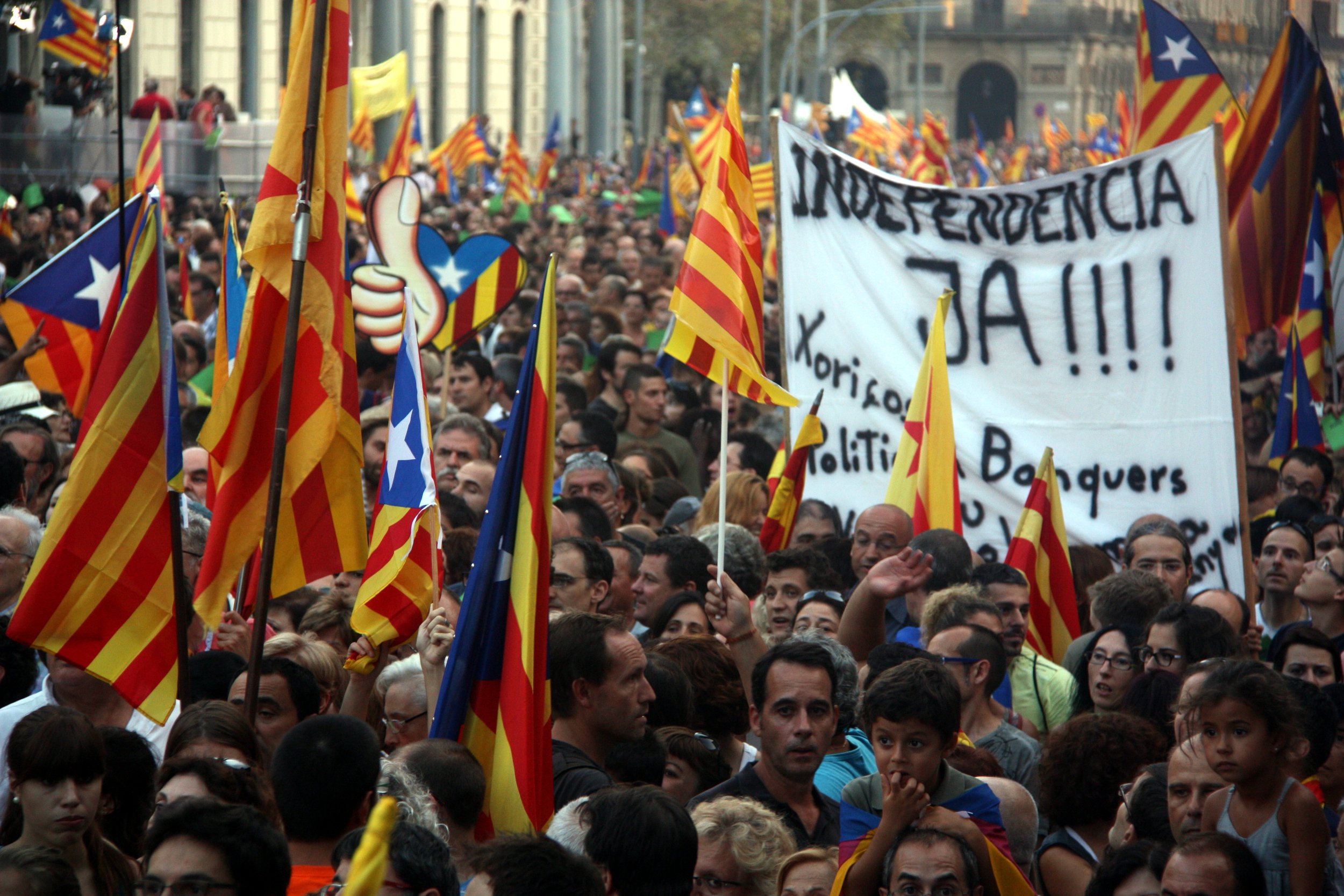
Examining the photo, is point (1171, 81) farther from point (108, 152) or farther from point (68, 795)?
point (108, 152)

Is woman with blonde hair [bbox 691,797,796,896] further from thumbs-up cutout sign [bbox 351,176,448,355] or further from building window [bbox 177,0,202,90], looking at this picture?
building window [bbox 177,0,202,90]

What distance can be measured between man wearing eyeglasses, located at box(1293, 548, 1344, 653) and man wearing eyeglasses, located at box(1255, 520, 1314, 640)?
0.86ft

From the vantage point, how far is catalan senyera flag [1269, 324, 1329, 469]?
937 centimetres

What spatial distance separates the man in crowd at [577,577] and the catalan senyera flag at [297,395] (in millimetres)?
913

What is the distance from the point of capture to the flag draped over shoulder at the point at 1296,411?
936 cm

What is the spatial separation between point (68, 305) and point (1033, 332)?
14.4 ft

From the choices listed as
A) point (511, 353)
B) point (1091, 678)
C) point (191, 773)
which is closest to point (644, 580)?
point (1091, 678)

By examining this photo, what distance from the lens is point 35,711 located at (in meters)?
4.12

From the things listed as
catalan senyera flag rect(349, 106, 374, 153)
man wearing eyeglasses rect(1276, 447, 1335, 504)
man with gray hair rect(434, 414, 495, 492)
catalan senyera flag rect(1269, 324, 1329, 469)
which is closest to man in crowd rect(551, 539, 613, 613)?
man with gray hair rect(434, 414, 495, 492)

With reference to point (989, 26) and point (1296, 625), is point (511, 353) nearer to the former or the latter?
point (1296, 625)

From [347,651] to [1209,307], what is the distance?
13.4ft

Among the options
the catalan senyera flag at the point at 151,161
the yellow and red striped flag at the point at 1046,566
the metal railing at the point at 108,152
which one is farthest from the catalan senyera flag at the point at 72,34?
the yellow and red striped flag at the point at 1046,566

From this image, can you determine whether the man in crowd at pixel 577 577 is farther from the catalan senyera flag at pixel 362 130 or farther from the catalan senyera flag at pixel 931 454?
the catalan senyera flag at pixel 362 130

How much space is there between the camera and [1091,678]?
18.8ft
